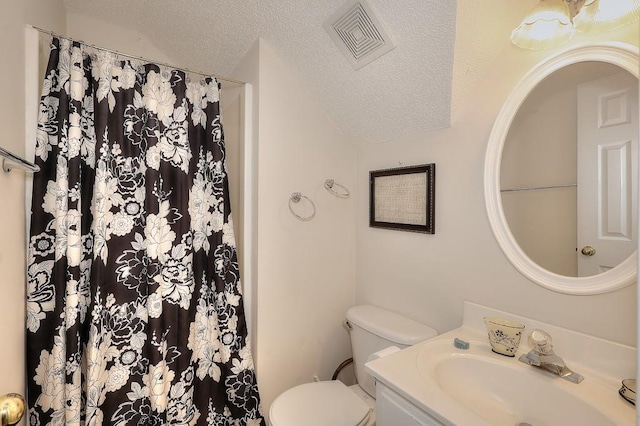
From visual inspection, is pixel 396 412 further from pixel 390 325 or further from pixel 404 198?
pixel 404 198

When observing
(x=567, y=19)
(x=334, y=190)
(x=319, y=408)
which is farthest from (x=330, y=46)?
(x=319, y=408)

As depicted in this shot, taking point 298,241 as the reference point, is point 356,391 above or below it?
below

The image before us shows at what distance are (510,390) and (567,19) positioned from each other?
4.10 ft

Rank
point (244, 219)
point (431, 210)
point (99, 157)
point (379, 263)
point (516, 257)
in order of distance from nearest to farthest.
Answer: point (516, 257), point (99, 157), point (431, 210), point (244, 219), point (379, 263)

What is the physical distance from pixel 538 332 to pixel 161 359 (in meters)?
1.56

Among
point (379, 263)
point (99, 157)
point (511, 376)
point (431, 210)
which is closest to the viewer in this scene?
point (511, 376)

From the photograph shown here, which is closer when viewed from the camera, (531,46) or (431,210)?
(531,46)

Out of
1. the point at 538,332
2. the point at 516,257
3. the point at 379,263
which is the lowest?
the point at 538,332

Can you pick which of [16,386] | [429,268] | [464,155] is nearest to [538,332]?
Answer: [429,268]

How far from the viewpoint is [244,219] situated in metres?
1.67

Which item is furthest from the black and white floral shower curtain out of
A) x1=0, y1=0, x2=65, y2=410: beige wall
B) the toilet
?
the toilet

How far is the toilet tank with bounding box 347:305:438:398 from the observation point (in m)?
1.39

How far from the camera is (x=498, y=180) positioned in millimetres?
1227

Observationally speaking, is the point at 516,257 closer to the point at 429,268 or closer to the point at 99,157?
the point at 429,268
